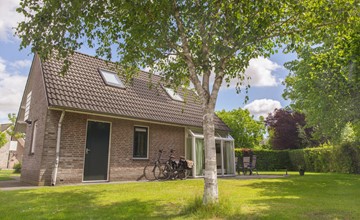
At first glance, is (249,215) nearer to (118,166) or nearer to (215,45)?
(215,45)

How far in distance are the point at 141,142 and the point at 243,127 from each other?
22.6 m

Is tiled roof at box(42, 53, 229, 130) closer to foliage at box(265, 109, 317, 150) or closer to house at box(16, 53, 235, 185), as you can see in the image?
house at box(16, 53, 235, 185)

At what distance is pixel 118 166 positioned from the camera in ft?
39.1

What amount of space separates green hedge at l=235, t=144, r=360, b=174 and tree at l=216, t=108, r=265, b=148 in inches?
301

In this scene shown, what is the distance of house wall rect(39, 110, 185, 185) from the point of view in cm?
1021

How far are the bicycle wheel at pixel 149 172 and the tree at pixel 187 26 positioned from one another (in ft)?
23.6

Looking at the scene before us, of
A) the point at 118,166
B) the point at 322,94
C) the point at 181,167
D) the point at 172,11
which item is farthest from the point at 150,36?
the point at 322,94

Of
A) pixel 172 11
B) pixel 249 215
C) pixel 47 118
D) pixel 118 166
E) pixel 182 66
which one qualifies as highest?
pixel 172 11

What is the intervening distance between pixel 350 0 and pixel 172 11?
3.82 m

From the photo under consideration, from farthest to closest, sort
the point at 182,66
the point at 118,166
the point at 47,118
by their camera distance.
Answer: the point at 118,166 → the point at 47,118 → the point at 182,66

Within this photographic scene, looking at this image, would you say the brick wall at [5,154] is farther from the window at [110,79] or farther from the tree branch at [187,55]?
the tree branch at [187,55]

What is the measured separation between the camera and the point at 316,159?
22.3 m

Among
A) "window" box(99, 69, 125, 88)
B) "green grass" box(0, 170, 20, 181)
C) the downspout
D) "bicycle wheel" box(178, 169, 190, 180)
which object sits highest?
"window" box(99, 69, 125, 88)

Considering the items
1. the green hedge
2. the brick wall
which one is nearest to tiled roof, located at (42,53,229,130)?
the green hedge
